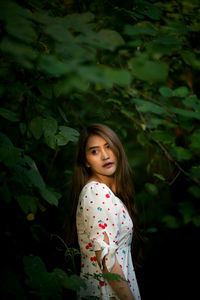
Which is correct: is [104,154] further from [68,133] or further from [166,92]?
[166,92]

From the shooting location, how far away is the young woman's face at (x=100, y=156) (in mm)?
1967

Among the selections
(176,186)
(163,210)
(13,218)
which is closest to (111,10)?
(13,218)

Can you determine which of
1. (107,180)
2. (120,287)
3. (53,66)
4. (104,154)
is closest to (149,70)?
(53,66)

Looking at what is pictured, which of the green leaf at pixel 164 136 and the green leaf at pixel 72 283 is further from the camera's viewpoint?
the green leaf at pixel 164 136

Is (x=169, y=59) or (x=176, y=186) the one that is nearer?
(x=169, y=59)

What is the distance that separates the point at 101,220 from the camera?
1.59 meters

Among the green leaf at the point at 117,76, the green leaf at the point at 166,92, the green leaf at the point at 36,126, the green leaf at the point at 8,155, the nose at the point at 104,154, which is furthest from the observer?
the nose at the point at 104,154

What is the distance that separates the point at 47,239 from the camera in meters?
2.34

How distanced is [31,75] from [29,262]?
1058 mm

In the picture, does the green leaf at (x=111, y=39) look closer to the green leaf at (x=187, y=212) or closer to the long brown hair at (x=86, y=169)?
the green leaf at (x=187, y=212)

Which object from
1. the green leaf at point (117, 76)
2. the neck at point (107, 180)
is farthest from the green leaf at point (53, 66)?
the neck at point (107, 180)

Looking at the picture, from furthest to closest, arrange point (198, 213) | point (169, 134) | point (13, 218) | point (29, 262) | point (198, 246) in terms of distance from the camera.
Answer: point (198, 246), point (13, 218), point (169, 134), point (198, 213), point (29, 262)

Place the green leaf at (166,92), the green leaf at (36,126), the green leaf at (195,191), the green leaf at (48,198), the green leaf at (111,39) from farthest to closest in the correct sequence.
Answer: the green leaf at (166,92)
the green leaf at (36,126)
the green leaf at (195,191)
the green leaf at (48,198)
the green leaf at (111,39)

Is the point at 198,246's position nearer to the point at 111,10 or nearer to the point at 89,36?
the point at 111,10
